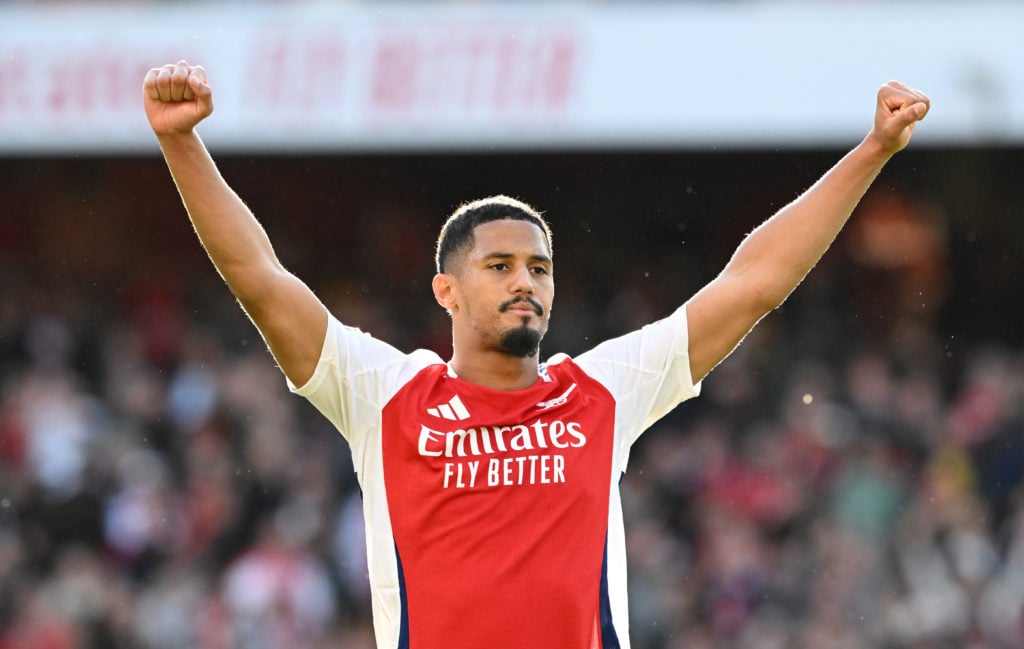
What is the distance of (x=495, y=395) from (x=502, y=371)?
11 cm

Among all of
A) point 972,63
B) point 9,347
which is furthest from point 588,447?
point 9,347

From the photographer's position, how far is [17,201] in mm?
16516

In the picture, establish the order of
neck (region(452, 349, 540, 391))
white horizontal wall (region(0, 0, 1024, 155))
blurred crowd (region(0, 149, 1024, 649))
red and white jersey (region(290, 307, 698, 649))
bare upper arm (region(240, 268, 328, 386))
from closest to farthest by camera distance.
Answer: red and white jersey (region(290, 307, 698, 649)) < bare upper arm (region(240, 268, 328, 386)) < neck (region(452, 349, 540, 391)) < blurred crowd (region(0, 149, 1024, 649)) < white horizontal wall (region(0, 0, 1024, 155))

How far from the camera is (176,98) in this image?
417 cm

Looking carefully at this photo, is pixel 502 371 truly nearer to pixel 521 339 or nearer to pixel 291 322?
pixel 521 339

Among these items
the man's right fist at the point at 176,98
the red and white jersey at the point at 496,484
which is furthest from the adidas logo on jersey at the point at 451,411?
the man's right fist at the point at 176,98

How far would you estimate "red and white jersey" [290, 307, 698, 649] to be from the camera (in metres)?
4.14

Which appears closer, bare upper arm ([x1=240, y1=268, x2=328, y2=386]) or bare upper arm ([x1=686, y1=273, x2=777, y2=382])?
bare upper arm ([x1=240, y1=268, x2=328, y2=386])

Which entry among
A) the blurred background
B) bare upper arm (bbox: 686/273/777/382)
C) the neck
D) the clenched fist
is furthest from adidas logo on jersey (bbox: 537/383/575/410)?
the blurred background

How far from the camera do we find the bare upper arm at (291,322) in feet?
13.9

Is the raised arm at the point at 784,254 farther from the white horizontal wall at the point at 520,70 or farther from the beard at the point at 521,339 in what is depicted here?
the white horizontal wall at the point at 520,70

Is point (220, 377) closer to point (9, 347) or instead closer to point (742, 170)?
point (9, 347)

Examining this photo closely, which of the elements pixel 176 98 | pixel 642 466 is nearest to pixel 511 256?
pixel 176 98

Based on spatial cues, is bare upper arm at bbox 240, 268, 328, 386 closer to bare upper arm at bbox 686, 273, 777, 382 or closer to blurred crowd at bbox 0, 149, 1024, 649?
bare upper arm at bbox 686, 273, 777, 382
